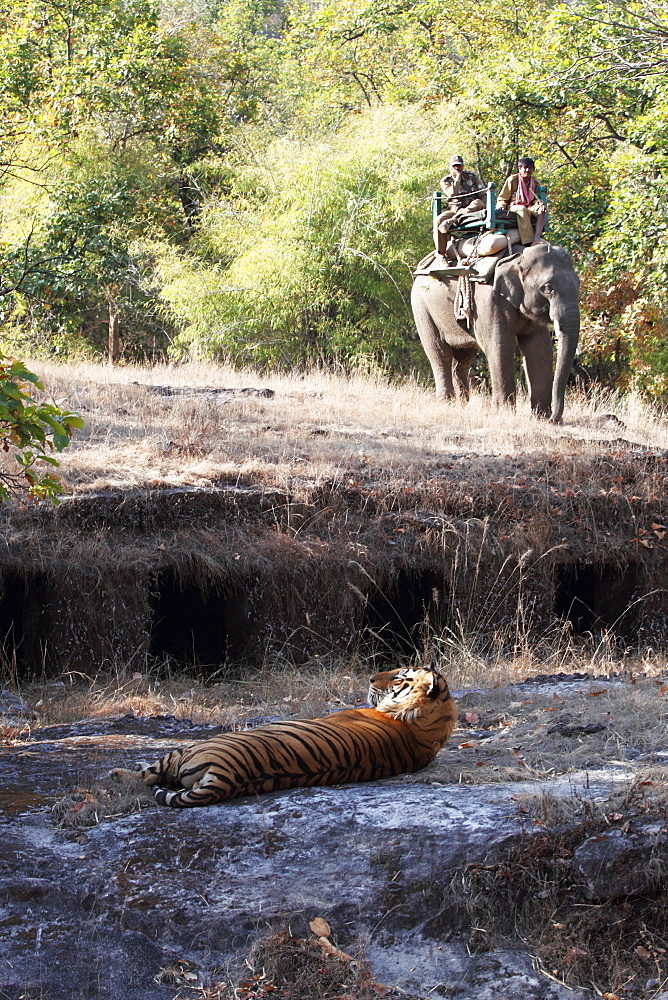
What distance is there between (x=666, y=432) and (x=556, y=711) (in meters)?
7.70

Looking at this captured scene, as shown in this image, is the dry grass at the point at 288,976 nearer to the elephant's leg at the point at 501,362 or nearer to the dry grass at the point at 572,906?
the dry grass at the point at 572,906

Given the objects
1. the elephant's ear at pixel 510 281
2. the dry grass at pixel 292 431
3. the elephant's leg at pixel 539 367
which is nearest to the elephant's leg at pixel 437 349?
the dry grass at pixel 292 431

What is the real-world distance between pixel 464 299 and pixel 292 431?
3.46 meters

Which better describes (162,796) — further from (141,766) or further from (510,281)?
(510,281)

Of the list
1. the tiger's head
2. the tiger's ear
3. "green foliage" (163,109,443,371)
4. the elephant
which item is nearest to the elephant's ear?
the elephant

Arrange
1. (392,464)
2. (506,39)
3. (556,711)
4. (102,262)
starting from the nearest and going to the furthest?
(556,711) → (392,464) → (102,262) → (506,39)

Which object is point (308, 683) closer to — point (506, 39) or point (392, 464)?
point (392, 464)

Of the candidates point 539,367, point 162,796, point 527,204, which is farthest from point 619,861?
point 527,204

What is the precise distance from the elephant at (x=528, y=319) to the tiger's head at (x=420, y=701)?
7.94 meters

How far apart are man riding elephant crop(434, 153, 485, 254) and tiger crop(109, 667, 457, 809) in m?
9.80

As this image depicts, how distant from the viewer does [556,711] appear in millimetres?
6781

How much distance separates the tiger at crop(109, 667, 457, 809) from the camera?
480 centimetres

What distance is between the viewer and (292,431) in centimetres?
1171

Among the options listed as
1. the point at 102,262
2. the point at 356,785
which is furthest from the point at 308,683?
the point at 102,262
